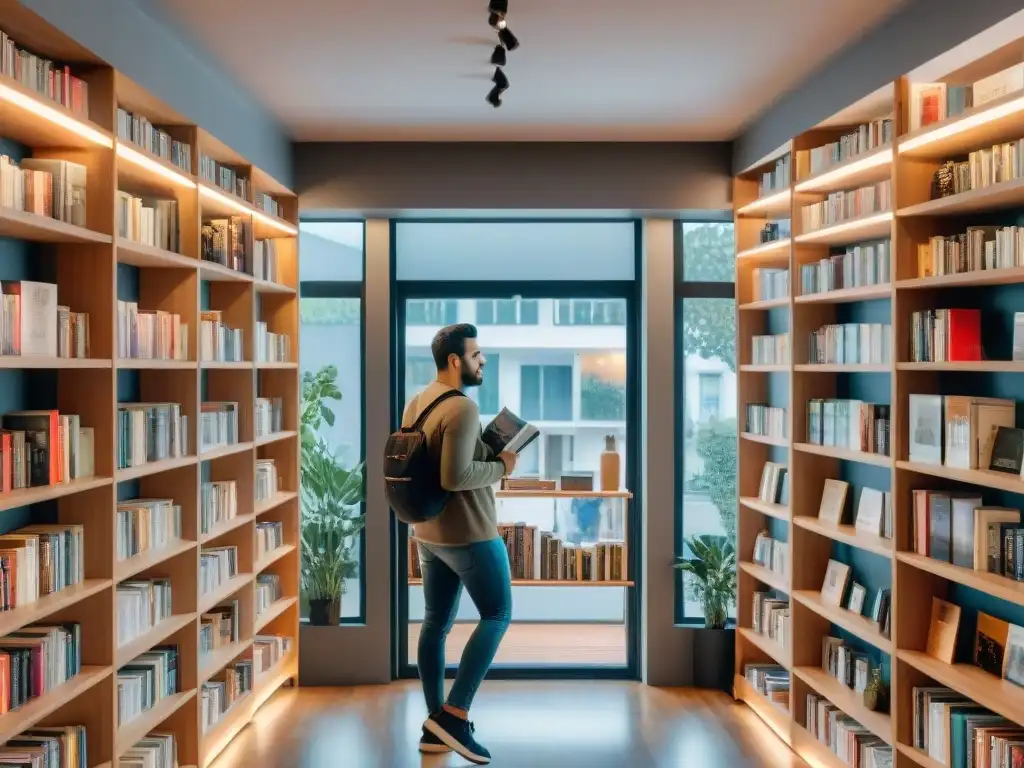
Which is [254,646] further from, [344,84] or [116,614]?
[344,84]

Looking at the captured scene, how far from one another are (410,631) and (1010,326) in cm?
404

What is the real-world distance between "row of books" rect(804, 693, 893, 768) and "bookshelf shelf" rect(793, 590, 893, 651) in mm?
158

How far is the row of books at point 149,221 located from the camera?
3.73 metres

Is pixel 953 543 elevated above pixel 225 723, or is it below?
above

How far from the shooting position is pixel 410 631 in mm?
6195

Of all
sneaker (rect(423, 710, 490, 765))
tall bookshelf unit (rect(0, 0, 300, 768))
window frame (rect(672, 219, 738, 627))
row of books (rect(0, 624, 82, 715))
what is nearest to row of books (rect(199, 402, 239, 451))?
tall bookshelf unit (rect(0, 0, 300, 768))

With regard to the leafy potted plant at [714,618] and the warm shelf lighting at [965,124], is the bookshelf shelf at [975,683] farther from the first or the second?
the leafy potted plant at [714,618]

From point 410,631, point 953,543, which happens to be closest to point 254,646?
point 410,631

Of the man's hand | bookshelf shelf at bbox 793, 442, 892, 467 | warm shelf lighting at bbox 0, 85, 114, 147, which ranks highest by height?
warm shelf lighting at bbox 0, 85, 114, 147

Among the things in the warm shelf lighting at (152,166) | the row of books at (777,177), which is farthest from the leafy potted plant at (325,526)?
the row of books at (777,177)

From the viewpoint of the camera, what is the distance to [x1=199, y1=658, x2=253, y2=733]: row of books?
4.55m

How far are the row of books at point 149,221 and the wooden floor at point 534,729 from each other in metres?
2.45

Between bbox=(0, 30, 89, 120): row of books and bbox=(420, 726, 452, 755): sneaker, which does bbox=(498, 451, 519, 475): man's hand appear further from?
bbox=(0, 30, 89, 120): row of books

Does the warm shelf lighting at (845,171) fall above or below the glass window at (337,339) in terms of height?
above
